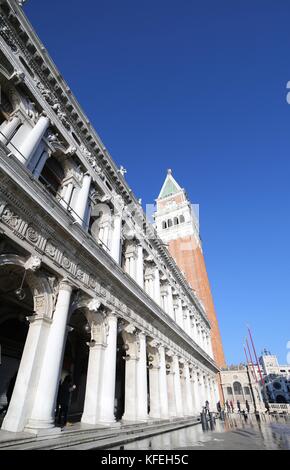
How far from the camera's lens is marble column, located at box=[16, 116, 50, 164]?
8.09m

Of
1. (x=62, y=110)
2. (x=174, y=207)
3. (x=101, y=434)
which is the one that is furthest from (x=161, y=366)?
(x=174, y=207)

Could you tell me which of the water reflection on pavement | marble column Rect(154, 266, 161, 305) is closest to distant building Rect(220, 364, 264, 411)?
marble column Rect(154, 266, 161, 305)

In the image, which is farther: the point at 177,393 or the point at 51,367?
the point at 177,393

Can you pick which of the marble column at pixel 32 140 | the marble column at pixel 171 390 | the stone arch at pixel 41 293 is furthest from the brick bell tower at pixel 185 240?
the stone arch at pixel 41 293

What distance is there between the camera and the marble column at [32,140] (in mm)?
8089

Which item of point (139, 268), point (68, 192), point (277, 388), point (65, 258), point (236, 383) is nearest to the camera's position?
point (65, 258)

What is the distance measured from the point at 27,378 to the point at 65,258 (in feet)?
10.6

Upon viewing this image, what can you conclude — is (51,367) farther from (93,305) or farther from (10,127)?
(10,127)

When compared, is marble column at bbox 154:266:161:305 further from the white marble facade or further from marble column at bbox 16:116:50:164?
marble column at bbox 16:116:50:164

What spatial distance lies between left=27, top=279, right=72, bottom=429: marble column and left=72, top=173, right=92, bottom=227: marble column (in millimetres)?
3257

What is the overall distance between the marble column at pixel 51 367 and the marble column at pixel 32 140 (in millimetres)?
4078

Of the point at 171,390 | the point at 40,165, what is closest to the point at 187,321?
the point at 171,390

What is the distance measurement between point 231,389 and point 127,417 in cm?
4904

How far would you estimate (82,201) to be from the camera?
10617 millimetres
